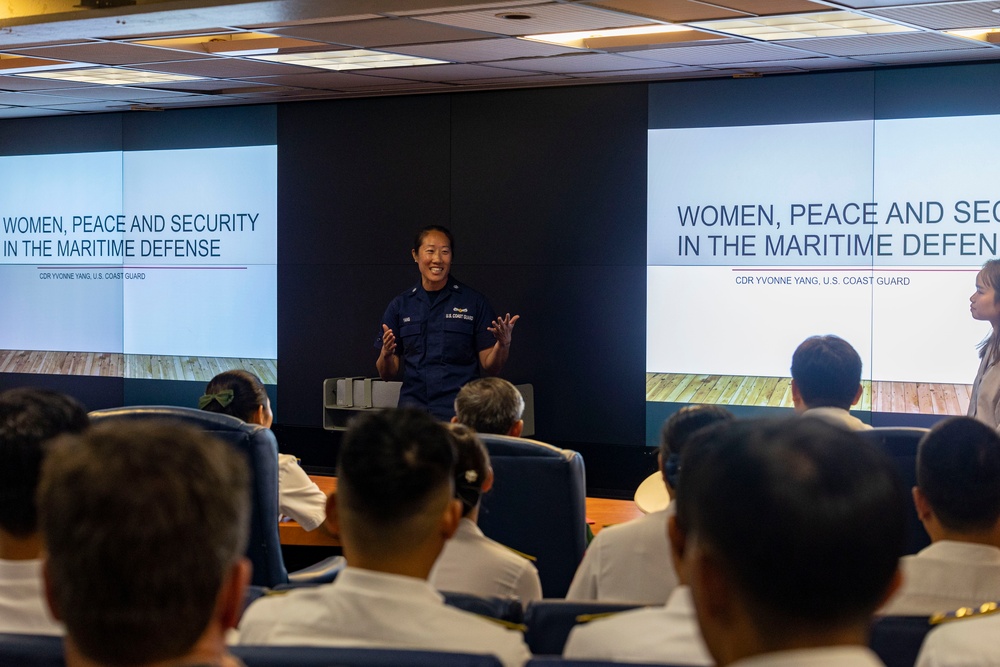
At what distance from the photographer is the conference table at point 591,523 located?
3.94 meters

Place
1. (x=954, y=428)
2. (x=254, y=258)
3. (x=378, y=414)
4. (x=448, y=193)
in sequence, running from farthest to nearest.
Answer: (x=254, y=258), (x=448, y=193), (x=954, y=428), (x=378, y=414)

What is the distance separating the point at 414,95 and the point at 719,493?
24.3 feet

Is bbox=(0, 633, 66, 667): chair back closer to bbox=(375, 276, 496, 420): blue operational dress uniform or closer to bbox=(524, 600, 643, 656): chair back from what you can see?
bbox=(524, 600, 643, 656): chair back

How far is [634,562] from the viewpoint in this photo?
2643mm

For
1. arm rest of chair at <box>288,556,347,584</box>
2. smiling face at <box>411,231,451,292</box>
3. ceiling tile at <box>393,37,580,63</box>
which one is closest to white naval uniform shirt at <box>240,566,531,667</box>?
arm rest of chair at <box>288,556,347,584</box>

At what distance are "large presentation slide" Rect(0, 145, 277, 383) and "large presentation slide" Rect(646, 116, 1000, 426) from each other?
10.6ft

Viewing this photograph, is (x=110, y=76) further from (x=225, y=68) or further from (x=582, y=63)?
(x=582, y=63)

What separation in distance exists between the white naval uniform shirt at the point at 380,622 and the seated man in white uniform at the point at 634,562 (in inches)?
35.6

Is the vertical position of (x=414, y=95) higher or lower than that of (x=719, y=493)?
higher

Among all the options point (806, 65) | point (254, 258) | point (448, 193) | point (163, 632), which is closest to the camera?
point (163, 632)

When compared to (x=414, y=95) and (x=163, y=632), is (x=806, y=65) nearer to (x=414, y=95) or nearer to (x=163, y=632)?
(x=414, y=95)

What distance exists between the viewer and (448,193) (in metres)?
8.14

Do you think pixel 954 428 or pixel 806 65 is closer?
pixel 954 428

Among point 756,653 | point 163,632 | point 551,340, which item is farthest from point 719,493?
point 551,340
